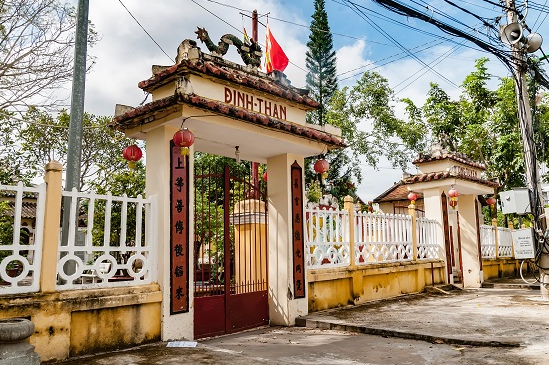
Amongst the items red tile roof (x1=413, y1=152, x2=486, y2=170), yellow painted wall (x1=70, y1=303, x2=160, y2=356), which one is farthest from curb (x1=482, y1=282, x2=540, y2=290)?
yellow painted wall (x1=70, y1=303, x2=160, y2=356)

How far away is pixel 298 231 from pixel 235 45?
3.31 m

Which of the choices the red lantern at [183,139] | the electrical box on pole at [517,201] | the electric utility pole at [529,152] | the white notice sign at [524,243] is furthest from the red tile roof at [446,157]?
the red lantern at [183,139]

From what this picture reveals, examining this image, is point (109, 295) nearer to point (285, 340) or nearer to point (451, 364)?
point (285, 340)

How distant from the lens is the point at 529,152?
9602 millimetres

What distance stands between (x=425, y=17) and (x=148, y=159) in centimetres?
558

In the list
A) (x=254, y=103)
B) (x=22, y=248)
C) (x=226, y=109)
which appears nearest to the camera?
(x=22, y=248)

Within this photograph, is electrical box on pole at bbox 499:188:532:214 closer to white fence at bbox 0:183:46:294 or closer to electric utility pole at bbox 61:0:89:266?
electric utility pole at bbox 61:0:89:266

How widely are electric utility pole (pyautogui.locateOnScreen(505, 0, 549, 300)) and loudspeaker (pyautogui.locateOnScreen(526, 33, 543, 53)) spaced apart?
137mm

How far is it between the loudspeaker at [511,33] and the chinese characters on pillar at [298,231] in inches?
A: 223

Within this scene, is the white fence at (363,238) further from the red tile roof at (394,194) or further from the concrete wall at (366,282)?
the red tile roof at (394,194)

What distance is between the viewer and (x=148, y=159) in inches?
250

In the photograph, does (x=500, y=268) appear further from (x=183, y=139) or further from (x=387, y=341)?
(x=183, y=139)

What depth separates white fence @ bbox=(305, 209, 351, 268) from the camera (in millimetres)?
8430

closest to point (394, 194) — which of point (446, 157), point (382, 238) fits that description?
point (446, 157)
